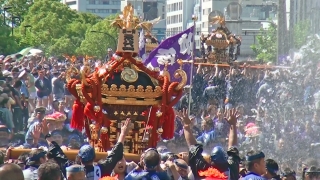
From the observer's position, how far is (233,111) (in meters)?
11.4

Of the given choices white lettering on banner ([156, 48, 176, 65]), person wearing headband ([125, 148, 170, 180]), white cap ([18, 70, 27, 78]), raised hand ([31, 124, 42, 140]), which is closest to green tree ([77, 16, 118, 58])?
white cap ([18, 70, 27, 78])

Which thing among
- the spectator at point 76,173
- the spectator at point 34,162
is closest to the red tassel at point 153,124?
the spectator at point 34,162

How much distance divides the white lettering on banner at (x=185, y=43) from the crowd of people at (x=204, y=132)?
126 centimetres

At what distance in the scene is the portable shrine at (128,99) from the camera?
40.3 feet

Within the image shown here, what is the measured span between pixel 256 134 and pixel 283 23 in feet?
74.0

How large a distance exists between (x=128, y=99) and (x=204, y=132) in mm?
3758

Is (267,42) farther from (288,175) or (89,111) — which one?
(288,175)

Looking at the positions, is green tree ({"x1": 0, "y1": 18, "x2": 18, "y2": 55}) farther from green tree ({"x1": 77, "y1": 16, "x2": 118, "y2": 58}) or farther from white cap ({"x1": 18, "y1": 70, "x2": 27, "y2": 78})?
white cap ({"x1": 18, "y1": 70, "x2": 27, "y2": 78})

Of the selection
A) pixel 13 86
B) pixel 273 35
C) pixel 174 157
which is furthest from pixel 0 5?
pixel 174 157

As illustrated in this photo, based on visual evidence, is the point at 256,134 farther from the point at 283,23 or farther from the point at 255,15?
the point at 255,15

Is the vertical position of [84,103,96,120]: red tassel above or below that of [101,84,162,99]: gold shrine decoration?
below

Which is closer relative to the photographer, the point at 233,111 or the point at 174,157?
the point at 174,157

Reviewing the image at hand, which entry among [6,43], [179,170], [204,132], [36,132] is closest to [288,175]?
[179,170]

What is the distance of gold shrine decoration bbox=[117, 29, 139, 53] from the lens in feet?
41.1
